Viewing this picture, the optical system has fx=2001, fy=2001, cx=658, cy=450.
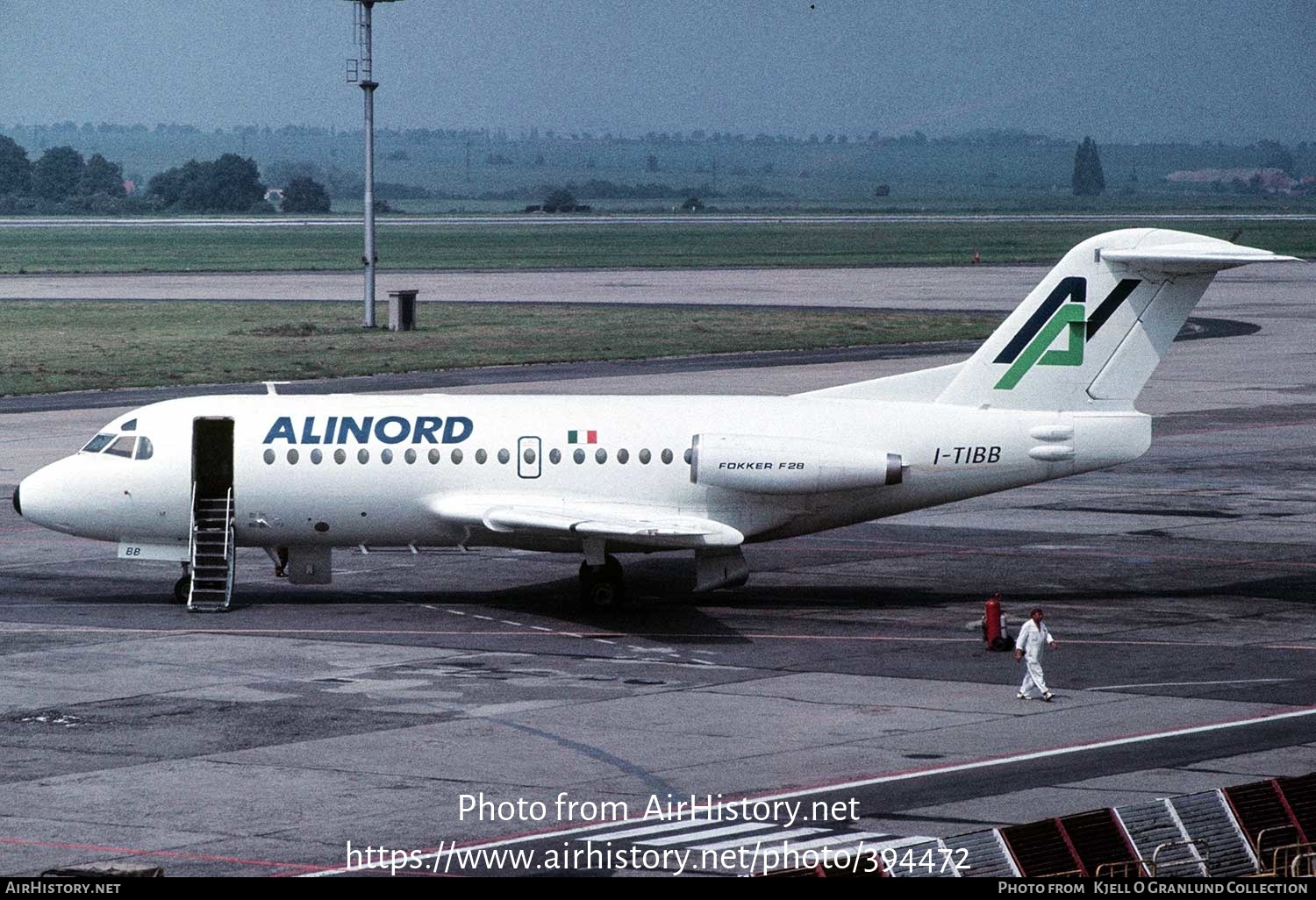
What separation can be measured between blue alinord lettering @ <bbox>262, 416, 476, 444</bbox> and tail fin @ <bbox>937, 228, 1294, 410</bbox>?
9.08 meters

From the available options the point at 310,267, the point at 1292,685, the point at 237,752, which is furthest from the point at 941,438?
the point at 310,267

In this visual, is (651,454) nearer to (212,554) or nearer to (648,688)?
(648,688)

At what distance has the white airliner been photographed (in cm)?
3516

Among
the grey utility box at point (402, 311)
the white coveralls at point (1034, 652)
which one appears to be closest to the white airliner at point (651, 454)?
the white coveralls at point (1034, 652)

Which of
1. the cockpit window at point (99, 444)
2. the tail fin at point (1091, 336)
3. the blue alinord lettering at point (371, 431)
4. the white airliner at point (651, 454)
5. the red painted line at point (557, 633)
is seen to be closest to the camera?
the red painted line at point (557, 633)

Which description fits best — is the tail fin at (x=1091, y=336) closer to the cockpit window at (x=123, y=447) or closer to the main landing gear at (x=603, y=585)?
the main landing gear at (x=603, y=585)

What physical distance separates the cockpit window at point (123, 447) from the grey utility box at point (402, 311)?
54069 mm

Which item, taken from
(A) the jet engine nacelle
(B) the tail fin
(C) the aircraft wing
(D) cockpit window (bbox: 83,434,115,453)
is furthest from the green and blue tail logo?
(D) cockpit window (bbox: 83,434,115,453)

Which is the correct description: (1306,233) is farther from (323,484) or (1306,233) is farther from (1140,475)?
(323,484)

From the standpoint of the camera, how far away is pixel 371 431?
35625 mm

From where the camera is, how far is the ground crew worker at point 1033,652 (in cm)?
2783

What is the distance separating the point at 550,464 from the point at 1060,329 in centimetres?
942

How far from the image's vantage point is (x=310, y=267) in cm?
14838

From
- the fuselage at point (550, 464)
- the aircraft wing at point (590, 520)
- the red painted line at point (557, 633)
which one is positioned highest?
the fuselage at point (550, 464)
